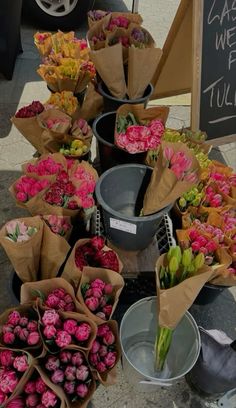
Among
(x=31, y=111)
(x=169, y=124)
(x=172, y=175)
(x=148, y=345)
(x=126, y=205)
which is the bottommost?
(x=148, y=345)

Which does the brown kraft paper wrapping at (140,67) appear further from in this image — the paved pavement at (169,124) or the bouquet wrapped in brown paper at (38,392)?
the bouquet wrapped in brown paper at (38,392)

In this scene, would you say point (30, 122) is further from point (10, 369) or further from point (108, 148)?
point (10, 369)

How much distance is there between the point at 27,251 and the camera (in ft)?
4.17

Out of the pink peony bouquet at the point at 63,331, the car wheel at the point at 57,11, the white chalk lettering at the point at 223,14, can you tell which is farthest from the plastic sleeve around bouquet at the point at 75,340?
the car wheel at the point at 57,11

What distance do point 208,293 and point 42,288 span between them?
83cm

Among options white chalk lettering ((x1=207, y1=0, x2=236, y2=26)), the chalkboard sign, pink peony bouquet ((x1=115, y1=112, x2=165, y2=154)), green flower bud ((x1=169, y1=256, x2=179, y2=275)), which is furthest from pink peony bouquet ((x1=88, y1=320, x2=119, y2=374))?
A: white chalk lettering ((x1=207, y1=0, x2=236, y2=26))

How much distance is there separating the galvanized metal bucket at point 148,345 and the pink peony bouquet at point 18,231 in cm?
51

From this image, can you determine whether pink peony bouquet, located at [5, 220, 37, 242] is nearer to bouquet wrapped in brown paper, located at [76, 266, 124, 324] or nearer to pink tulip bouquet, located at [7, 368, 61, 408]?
bouquet wrapped in brown paper, located at [76, 266, 124, 324]

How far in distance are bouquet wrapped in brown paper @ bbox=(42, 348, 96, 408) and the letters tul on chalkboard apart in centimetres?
175

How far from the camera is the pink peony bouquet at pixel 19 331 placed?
45.1 inches

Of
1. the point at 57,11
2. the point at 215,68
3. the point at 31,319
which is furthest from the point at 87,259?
the point at 57,11

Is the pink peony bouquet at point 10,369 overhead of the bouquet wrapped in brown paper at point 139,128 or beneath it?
beneath

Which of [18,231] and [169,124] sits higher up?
[18,231]

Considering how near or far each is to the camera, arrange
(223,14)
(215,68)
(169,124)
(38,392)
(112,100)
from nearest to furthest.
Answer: (38,392) → (112,100) → (223,14) → (215,68) → (169,124)
